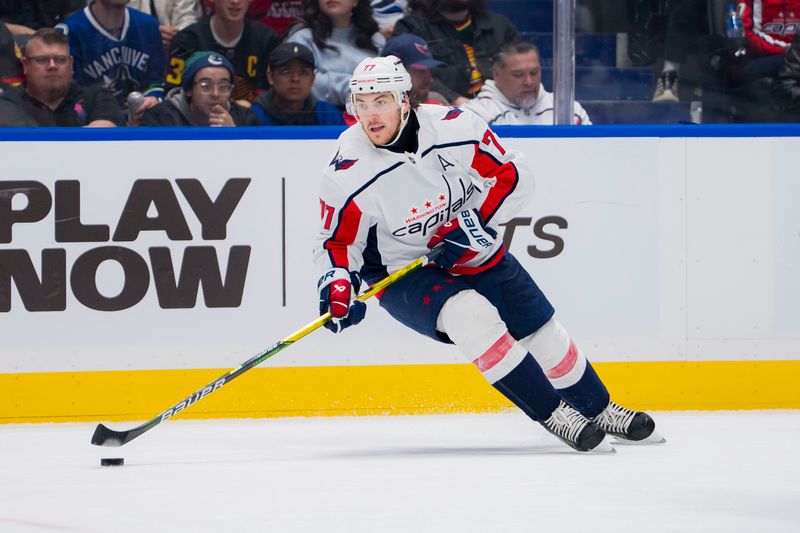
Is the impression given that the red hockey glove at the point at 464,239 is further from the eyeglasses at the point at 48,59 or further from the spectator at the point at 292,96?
the eyeglasses at the point at 48,59

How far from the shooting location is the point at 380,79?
10.9ft

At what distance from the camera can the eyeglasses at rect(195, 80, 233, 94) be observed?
14.4 feet

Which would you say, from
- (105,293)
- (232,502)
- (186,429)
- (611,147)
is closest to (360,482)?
(232,502)

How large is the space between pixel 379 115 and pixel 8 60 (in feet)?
4.92

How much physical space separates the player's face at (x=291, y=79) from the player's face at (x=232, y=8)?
0.67 ft

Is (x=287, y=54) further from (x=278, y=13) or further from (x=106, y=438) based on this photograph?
(x=106, y=438)

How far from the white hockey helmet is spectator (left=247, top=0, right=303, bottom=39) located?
112 centimetres

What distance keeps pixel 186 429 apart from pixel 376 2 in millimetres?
1537

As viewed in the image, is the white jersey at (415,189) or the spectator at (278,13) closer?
the white jersey at (415,189)

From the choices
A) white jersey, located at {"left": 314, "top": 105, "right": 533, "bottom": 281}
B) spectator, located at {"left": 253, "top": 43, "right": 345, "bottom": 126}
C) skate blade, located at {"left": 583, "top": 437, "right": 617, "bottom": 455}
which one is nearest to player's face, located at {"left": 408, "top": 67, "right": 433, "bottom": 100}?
spectator, located at {"left": 253, "top": 43, "right": 345, "bottom": 126}

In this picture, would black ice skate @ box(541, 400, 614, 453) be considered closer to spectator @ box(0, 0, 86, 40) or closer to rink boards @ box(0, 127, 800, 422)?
rink boards @ box(0, 127, 800, 422)

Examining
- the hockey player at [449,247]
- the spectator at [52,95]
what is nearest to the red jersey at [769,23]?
the hockey player at [449,247]

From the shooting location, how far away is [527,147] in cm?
439

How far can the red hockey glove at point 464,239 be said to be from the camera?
3.43m
